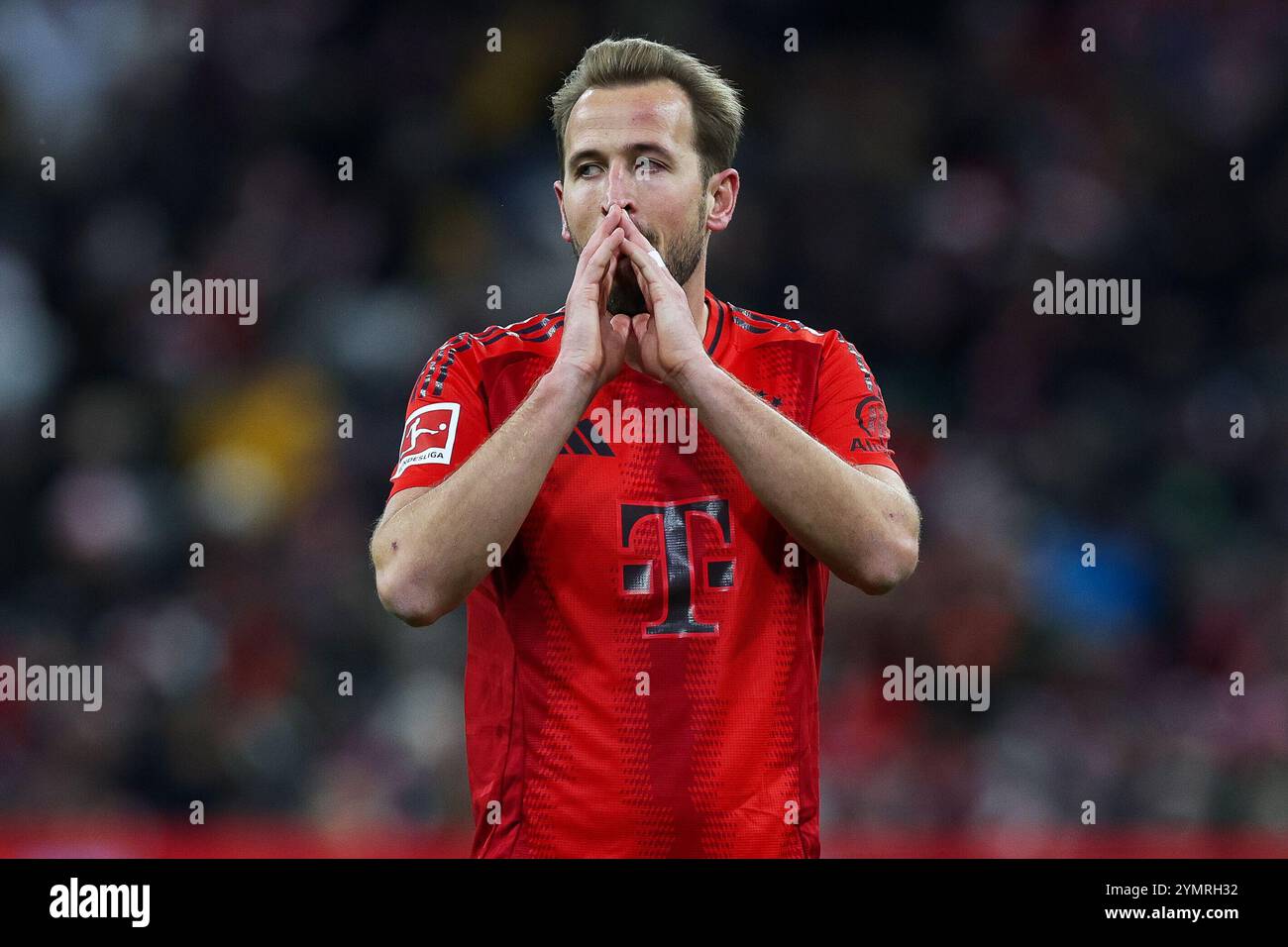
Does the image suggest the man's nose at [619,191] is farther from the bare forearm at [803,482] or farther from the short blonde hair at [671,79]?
the bare forearm at [803,482]

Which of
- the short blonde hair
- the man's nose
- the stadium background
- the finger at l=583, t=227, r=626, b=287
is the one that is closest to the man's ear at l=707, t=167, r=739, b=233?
the short blonde hair

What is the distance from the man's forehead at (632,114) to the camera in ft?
10.0

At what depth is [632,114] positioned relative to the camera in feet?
10.1

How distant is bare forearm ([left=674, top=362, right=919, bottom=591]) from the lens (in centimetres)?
276

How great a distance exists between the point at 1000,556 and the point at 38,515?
16.2 ft

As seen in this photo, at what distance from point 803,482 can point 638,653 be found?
0.51 m

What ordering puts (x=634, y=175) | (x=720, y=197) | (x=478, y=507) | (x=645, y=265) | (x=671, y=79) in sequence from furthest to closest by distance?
1. (x=720, y=197)
2. (x=671, y=79)
3. (x=634, y=175)
4. (x=645, y=265)
5. (x=478, y=507)

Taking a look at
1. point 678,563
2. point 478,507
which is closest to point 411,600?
point 478,507

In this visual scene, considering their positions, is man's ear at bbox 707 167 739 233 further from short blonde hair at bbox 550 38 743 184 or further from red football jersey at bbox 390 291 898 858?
red football jersey at bbox 390 291 898 858

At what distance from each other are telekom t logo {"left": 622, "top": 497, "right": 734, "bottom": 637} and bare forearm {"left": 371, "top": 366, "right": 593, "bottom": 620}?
0.85 ft

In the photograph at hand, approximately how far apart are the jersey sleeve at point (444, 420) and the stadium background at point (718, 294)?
3214 mm

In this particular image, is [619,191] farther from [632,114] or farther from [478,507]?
[478,507]

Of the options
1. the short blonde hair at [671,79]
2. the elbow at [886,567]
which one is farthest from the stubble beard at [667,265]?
the elbow at [886,567]

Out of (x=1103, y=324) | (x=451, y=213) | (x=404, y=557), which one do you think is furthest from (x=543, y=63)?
(x=404, y=557)
